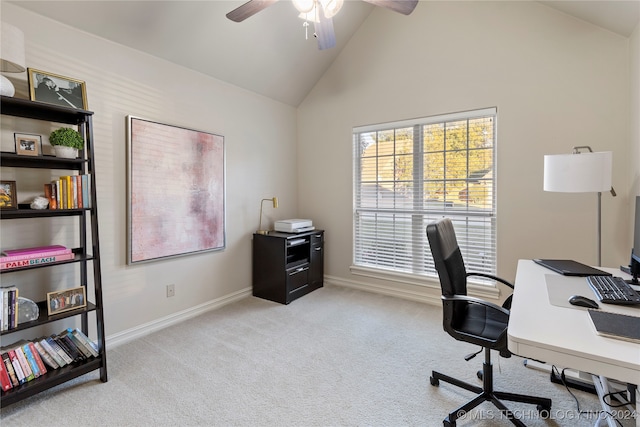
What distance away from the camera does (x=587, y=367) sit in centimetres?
95

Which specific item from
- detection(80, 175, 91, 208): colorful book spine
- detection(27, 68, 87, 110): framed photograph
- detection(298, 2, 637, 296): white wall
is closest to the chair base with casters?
detection(298, 2, 637, 296): white wall

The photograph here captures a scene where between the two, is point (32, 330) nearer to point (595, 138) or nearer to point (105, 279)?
point (105, 279)

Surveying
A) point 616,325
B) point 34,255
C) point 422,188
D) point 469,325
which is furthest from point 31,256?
point 422,188

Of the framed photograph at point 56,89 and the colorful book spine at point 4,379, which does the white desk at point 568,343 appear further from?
the framed photograph at point 56,89

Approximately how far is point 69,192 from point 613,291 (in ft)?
10.1

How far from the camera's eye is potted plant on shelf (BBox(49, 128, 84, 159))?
1.91 metres

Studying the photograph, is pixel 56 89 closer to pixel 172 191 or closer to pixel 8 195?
pixel 8 195

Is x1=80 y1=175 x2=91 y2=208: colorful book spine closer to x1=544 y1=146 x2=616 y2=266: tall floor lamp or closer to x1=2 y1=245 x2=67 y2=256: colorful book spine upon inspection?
x1=2 y1=245 x2=67 y2=256: colorful book spine

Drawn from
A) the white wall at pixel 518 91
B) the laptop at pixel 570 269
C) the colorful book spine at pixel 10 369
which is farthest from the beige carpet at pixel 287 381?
the white wall at pixel 518 91

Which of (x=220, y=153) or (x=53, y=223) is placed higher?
(x=220, y=153)

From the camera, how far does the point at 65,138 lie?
1913mm

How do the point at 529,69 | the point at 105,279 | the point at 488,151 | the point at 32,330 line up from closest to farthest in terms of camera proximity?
the point at 32,330, the point at 105,279, the point at 529,69, the point at 488,151

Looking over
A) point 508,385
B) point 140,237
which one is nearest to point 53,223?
point 140,237

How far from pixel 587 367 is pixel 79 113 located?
283 centimetres
